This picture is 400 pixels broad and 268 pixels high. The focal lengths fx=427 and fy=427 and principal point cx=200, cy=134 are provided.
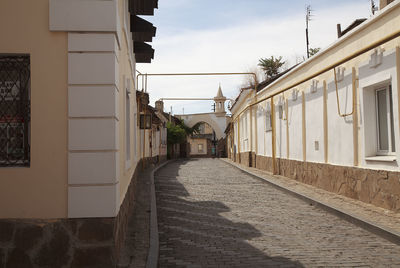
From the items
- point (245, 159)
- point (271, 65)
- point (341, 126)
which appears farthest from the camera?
point (271, 65)

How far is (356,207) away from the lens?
8.00m

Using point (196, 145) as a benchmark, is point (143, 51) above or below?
above

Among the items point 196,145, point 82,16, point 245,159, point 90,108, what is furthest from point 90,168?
point 196,145

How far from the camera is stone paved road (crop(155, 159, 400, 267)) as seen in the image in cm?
523

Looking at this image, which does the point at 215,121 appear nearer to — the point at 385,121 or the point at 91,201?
the point at 385,121

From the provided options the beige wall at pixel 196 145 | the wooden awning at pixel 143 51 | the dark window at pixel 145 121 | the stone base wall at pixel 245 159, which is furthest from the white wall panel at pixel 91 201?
the beige wall at pixel 196 145

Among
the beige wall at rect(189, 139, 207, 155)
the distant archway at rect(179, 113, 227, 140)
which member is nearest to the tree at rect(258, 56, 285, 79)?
the distant archway at rect(179, 113, 227, 140)

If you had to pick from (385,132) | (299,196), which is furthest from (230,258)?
(299,196)

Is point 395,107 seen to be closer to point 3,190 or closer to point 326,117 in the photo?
point 326,117

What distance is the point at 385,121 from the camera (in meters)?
8.10

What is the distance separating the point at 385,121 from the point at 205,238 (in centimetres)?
422

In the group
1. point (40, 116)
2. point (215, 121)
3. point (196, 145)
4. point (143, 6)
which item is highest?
point (215, 121)

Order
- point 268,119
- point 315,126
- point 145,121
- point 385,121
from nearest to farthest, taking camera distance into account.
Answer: point 385,121 < point 315,126 < point 145,121 < point 268,119

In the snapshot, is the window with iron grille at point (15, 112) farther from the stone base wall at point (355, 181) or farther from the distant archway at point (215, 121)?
the distant archway at point (215, 121)
